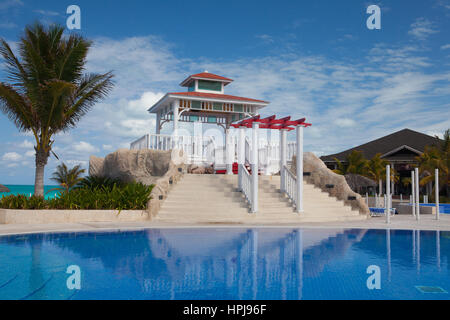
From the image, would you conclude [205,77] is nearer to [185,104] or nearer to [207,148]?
[185,104]

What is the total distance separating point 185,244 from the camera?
10.0m

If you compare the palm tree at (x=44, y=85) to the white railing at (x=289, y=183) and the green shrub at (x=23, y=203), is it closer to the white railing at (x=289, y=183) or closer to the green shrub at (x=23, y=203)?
the green shrub at (x=23, y=203)

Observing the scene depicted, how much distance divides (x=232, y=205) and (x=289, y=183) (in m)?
2.86

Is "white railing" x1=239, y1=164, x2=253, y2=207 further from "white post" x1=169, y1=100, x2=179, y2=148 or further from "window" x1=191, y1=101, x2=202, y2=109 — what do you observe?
"window" x1=191, y1=101, x2=202, y2=109

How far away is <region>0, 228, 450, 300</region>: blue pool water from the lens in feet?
18.6

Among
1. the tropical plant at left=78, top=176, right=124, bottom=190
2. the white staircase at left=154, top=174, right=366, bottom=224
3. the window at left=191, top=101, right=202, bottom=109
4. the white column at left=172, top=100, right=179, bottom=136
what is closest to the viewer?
the white staircase at left=154, top=174, right=366, bottom=224

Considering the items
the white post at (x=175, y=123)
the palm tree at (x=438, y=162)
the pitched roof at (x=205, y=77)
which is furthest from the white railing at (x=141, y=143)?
the palm tree at (x=438, y=162)

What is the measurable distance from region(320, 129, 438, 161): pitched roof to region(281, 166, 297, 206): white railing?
22029 mm

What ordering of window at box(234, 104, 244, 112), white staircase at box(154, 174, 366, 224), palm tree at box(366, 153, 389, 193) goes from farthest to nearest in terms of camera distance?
palm tree at box(366, 153, 389, 193) < window at box(234, 104, 244, 112) < white staircase at box(154, 174, 366, 224)

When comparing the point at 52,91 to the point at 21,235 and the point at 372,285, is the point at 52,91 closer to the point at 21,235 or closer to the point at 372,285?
the point at 21,235

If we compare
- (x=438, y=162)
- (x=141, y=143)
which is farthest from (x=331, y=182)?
(x=438, y=162)

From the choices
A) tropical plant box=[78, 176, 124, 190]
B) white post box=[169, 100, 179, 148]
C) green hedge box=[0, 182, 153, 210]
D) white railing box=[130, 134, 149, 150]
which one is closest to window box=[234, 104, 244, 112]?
white post box=[169, 100, 179, 148]

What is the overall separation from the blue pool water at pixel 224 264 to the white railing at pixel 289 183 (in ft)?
14.2

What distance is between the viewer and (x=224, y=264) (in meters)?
7.65
